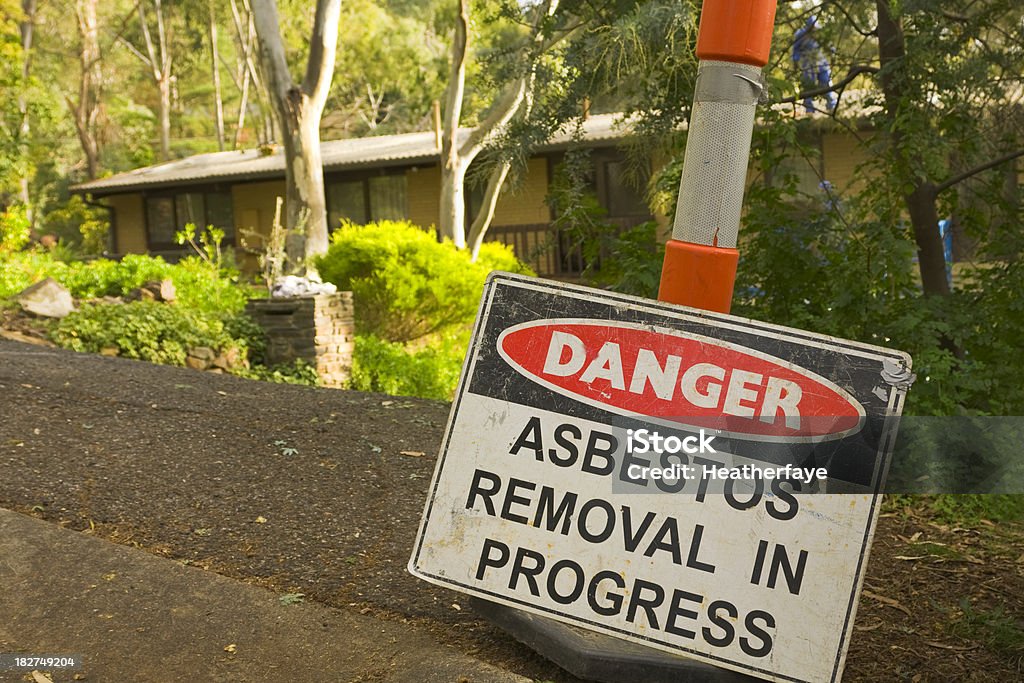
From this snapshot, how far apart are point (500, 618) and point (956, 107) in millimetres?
4708

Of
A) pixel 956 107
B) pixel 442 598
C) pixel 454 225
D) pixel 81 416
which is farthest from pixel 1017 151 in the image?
pixel 454 225

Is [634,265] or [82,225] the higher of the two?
[634,265]

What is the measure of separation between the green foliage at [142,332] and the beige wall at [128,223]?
20045 mm

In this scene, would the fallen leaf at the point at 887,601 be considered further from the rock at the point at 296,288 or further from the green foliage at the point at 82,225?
the green foliage at the point at 82,225

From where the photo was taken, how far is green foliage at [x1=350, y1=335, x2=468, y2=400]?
11531 mm

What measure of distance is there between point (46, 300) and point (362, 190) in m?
14.6

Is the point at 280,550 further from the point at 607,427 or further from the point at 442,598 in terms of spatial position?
the point at 607,427

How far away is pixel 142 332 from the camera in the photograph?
1012 cm

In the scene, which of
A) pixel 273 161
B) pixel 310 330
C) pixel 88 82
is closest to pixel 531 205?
pixel 273 161

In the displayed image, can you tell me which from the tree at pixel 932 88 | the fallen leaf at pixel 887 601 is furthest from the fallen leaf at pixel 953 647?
the tree at pixel 932 88

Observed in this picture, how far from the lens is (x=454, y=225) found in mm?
17234

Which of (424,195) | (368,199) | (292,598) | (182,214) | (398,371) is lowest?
(182,214)

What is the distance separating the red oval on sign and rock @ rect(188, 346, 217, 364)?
8158 mm
